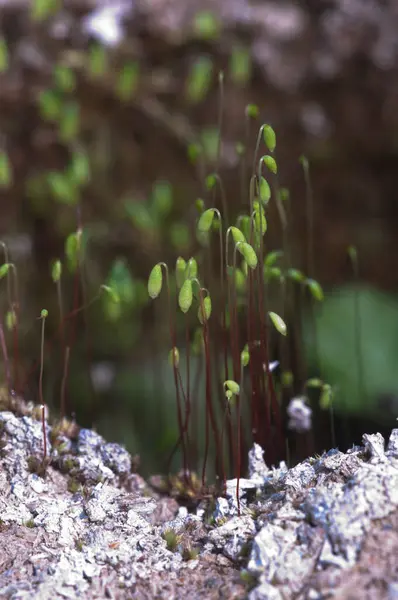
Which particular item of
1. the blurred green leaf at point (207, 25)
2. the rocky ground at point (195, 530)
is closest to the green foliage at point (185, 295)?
the rocky ground at point (195, 530)

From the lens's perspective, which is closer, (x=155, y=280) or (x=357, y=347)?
(x=155, y=280)

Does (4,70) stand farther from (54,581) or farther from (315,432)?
(54,581)

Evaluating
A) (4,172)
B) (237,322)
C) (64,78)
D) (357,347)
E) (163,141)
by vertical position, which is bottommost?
(357,347)

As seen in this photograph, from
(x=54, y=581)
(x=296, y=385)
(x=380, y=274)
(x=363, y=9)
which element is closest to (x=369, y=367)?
(x=296, y=385)

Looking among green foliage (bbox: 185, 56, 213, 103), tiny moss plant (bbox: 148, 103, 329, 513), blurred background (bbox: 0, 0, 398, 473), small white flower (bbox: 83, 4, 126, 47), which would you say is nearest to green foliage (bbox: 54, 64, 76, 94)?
blurred background (bbox: 0, 0, 398, 473)

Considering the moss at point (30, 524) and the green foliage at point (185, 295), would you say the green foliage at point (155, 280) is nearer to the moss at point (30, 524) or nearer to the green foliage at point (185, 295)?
the green foliage at point (185, 295)

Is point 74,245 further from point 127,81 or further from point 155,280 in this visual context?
point 127,81

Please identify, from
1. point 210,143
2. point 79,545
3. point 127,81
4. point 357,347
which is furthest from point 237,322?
point 127,81
